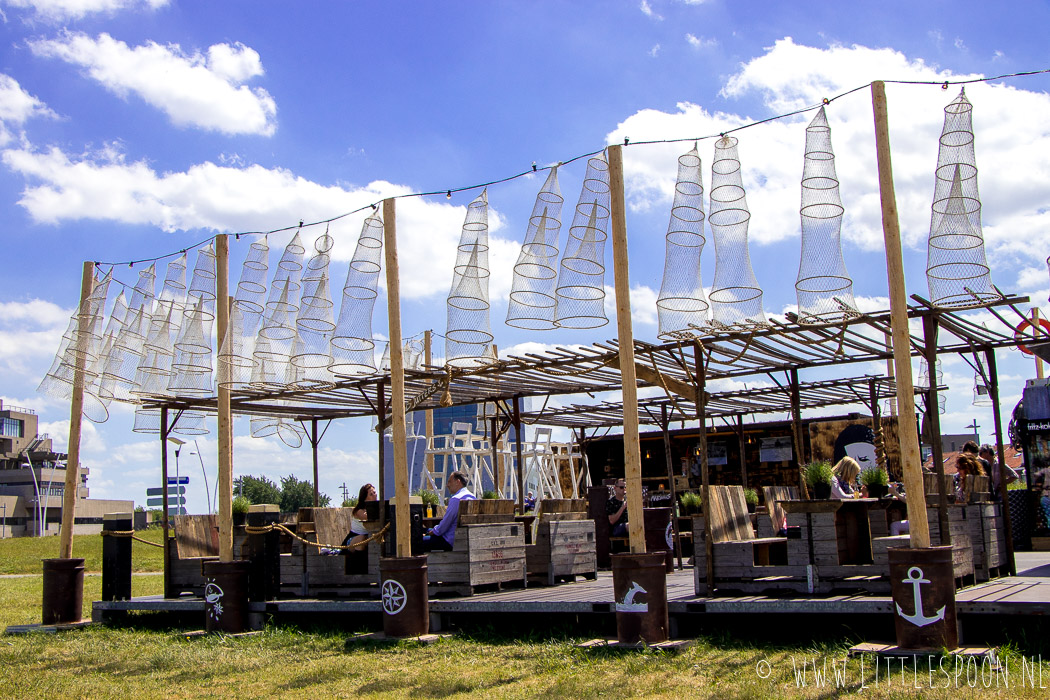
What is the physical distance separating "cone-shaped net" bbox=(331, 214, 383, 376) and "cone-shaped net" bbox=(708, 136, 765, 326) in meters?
3.55

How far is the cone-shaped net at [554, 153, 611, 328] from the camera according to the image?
8.27 metres

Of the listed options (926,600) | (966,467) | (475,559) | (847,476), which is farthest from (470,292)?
(966,467)

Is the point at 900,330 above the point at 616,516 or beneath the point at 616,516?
above

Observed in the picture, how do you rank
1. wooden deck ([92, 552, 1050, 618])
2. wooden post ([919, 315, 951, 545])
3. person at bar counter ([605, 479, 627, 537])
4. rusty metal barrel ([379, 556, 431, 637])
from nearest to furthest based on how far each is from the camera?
wooden deck ([92, 552, 1050, 618])
wooden post ([919, 315, 951, 545])
rusty metal barrel ([379, 556, 431, 637])
person at bar counter ([605, 479, 627, 537])

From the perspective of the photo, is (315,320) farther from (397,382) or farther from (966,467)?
(966,467)

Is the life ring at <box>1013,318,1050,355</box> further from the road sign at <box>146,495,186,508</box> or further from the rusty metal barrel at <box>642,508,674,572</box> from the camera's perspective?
the road sign at <box>146,495,186,508</box>

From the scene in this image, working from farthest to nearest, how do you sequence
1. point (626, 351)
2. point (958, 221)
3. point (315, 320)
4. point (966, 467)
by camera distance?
point (966, 467) < point (315, 320) < point (626, 351) < point (958, 221)

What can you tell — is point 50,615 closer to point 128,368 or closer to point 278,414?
point 128,368

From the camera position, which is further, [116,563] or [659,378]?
[116,563]

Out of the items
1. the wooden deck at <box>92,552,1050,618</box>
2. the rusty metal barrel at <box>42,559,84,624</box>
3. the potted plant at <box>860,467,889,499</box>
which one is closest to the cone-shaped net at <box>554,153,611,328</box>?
the wooden deck at <box>92,552,1050,618</box>

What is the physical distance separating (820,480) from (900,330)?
2141 millimetres

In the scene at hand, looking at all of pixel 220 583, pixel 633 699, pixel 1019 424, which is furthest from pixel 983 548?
pixel 1019 424

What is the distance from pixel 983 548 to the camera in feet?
29.0

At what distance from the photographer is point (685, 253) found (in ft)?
26.6
